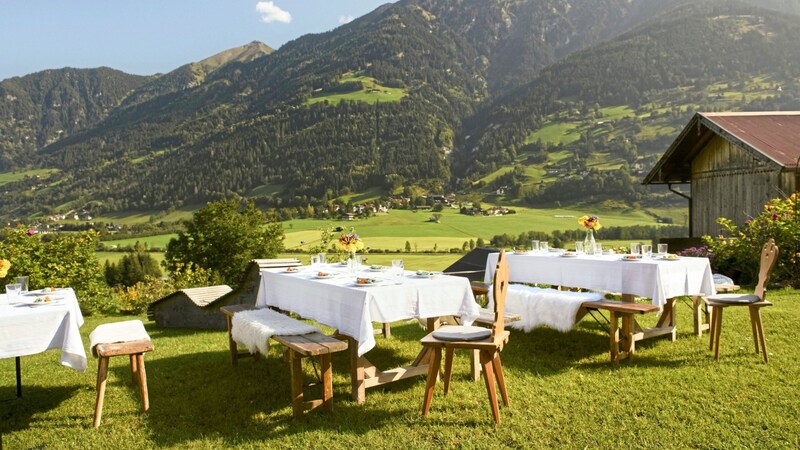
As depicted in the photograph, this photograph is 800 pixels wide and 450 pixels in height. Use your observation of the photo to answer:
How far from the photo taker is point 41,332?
4.08 meters

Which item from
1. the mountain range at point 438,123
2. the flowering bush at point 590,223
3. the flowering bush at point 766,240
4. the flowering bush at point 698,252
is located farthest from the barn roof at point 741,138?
the mountain range at point 438,123

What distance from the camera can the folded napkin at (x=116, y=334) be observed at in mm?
4637

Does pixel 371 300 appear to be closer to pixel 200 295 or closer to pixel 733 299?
pixel 733 299

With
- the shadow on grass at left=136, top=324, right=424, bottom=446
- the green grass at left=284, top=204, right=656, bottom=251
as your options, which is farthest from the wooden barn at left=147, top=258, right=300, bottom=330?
the green grass at left=284, top=204, right=656, bottom=251

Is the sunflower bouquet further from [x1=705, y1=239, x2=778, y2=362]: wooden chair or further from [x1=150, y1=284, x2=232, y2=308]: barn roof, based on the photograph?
[x1=150, y1=284, x2=232, y2=308]: barn roof

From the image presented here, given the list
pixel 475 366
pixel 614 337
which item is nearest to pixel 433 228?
pixel 614 337

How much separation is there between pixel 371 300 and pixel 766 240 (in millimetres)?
9403

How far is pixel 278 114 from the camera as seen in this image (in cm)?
10869

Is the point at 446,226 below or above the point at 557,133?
below

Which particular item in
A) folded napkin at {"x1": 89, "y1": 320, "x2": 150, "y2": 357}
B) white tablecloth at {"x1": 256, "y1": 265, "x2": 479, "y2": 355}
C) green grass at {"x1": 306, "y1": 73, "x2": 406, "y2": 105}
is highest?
green grass at {"x1": 306, "y1": 73, "x2": 406, "y2": 105}

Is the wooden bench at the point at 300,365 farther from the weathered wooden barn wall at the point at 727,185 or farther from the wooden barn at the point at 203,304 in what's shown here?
the weathered wooden barn wall at the point at 727,185

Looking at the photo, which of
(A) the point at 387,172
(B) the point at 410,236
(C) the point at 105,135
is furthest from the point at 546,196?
(C) the point at 105,135

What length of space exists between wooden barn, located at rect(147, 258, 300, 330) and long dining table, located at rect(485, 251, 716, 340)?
416cm

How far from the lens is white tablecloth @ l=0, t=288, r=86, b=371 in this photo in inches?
155
